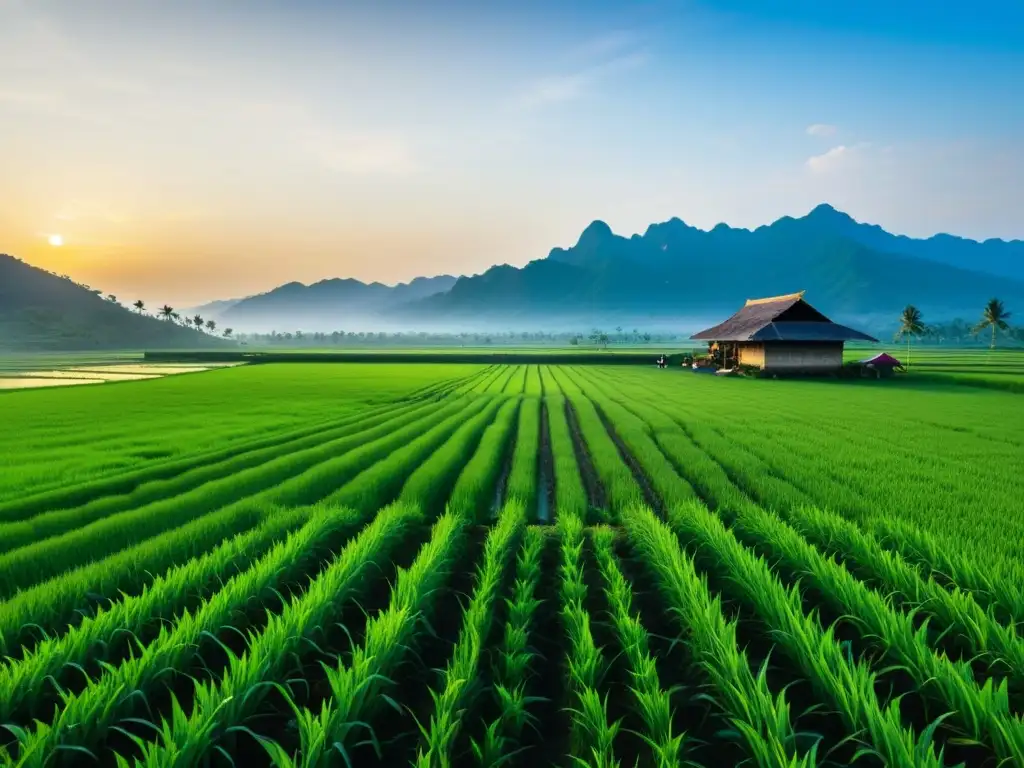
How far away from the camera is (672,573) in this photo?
18.1ft

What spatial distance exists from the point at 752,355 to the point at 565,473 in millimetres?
33137

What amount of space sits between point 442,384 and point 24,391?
22988mm

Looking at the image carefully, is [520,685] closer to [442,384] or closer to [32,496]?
[32,496]

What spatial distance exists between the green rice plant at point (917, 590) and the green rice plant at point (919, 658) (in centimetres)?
26

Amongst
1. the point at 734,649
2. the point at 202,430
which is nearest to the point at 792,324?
the point at 202,430

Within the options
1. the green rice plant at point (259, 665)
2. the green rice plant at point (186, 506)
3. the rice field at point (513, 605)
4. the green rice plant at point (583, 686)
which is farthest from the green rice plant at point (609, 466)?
the green rice plant at point (186, 506)

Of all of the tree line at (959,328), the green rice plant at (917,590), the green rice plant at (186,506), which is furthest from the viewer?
the tree line at (959,328)

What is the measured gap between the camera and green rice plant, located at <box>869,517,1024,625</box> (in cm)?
494

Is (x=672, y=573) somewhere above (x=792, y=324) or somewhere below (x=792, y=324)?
below

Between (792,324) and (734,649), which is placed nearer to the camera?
(734,649)

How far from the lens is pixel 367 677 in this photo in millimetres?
3512

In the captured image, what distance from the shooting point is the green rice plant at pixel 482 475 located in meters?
8.94

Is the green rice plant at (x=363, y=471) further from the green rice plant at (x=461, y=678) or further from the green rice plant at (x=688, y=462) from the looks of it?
the green rice plant at (x=688, y=462)

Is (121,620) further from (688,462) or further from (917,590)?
(688,462)
